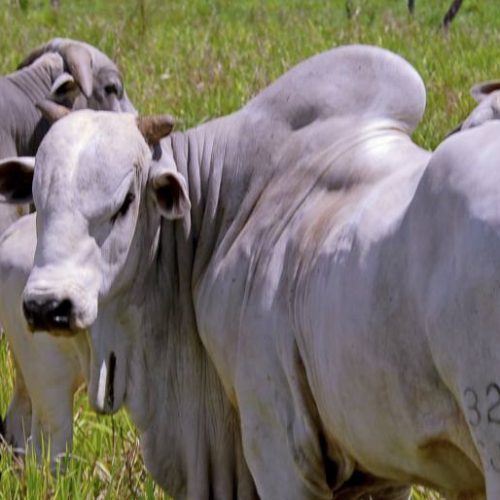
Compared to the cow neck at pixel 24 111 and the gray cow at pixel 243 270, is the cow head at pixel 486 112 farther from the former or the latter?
the cow neck at pixel 24 111

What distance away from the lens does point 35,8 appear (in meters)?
15.7

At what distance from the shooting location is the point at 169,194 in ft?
13.6

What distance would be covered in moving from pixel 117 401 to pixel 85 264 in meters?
0.52

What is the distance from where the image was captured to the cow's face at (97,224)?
3.82m

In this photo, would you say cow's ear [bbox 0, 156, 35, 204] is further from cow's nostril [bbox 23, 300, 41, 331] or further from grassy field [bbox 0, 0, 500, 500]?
grassy field [bbox 0, 0, 500, 500]

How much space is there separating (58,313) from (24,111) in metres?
4.02

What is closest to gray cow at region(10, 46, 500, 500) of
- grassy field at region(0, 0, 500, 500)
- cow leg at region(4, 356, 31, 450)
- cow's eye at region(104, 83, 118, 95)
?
grassy field at region(0, 0, 500, 500)

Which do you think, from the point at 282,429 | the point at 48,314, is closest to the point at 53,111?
the point at 48,314

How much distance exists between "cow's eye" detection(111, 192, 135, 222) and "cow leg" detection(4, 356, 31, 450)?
170 cm

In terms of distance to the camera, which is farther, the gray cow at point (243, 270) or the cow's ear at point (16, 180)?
the cow's ear at point (16, 180)

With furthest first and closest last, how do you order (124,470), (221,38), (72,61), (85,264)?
1. (221,38)
2. (72,61)
3. (124,470)
4. (85,264)

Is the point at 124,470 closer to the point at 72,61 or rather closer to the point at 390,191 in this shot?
the point at 390,191

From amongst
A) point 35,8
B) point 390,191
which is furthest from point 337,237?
point 35,8

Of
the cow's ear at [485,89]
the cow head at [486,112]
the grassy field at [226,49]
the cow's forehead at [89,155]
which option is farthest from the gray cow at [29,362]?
the cow's ear at [485,89]
